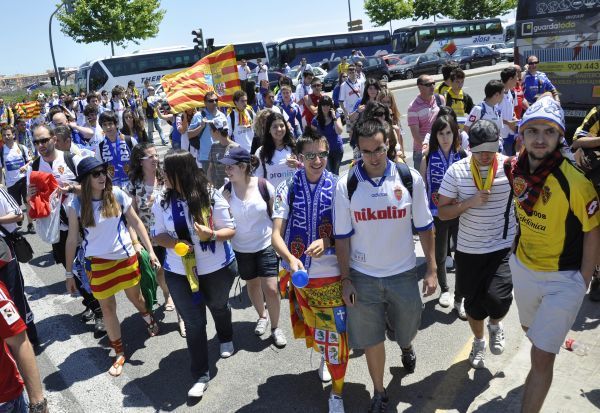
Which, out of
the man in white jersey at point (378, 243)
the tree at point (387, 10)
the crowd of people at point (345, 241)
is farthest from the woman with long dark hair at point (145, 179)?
the tree at point (387, 10)

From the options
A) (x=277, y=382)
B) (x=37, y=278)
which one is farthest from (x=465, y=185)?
(x=37, y=278)

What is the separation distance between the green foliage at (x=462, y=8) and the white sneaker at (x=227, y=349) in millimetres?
55215

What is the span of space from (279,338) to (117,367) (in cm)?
140

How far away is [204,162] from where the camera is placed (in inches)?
296

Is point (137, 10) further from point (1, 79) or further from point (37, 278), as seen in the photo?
point (1, 79)

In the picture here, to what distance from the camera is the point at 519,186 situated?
2.98 m

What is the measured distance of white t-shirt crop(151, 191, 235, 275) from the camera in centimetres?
390

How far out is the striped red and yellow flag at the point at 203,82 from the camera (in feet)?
26.1

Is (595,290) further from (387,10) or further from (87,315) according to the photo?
(387,10)

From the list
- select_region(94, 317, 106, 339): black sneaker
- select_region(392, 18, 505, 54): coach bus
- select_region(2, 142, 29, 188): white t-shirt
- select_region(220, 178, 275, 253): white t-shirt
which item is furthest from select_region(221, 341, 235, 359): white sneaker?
select_region(392, 18, 505, 54): coach bus

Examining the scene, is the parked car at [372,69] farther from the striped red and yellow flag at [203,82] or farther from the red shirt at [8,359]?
the red shirt at [8,359]

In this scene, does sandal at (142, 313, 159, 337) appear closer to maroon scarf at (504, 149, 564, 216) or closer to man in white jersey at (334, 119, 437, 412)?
man in white jersey at (334, 119, 437, 412)

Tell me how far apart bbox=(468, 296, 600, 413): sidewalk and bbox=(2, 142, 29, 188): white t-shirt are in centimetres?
814

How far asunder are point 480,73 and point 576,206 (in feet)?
98.8
